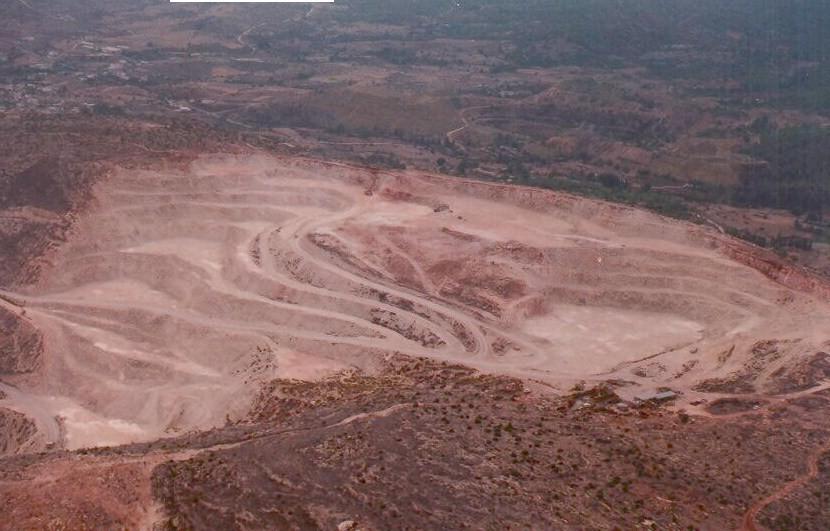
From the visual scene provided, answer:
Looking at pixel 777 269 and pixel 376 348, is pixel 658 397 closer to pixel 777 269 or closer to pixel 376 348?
pixel 376 348

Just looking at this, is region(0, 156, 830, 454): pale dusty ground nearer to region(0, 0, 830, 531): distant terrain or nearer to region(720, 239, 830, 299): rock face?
region(0, 0, 830, 531): distant terrain

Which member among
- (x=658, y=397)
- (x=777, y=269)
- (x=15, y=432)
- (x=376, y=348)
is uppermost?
(x=777, y=269)

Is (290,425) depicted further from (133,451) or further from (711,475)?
(711,475)

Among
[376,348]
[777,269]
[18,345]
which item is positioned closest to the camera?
[376,348]

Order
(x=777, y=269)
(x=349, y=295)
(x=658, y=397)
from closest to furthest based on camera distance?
(x=658, y=397)
(x=777, y=269)
(x=349, y=295)

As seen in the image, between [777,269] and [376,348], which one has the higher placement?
[777,269]

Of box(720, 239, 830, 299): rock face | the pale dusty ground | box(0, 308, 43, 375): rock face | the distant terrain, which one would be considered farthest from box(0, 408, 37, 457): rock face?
box(720, 239, 830, 299): rock face

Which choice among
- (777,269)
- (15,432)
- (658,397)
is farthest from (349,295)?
(777,269)
